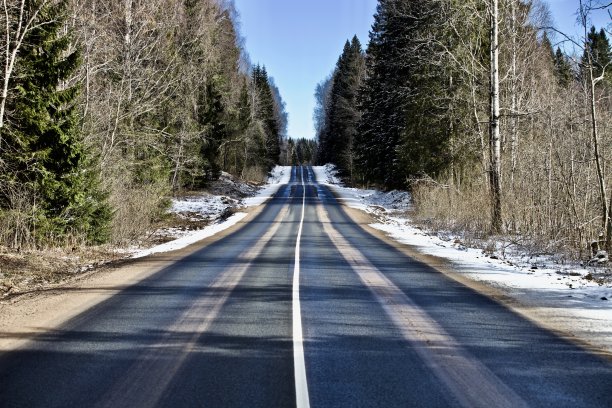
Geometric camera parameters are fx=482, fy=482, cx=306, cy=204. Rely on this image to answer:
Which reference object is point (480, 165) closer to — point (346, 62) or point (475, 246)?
point (475, 246)

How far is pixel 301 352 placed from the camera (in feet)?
16.2

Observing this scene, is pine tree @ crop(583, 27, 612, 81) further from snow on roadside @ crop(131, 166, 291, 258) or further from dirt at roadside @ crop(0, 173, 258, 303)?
snow on roadside @ crop(131, 166, 291, 258)

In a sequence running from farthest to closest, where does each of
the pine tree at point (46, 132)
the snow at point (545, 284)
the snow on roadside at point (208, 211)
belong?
1. the snow on roadside at point (208, 211)
2. the pine tree at point (46, 132)
3. the snow at point (545, 284)

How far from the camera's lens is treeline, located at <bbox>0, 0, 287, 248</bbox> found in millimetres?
11438

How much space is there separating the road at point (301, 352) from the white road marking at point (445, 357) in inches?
0.6

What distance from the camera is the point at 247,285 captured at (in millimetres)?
8383

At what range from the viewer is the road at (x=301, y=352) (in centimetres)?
391

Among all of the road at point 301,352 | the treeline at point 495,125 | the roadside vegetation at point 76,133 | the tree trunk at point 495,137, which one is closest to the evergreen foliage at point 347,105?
the treeline at point 495,125

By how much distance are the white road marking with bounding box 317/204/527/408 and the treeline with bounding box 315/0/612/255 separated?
20.8ft

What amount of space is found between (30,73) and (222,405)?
35.4 ft

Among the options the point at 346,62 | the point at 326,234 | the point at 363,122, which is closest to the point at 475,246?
the point at 326,234

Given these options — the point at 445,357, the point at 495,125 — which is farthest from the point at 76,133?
the point at 495,125

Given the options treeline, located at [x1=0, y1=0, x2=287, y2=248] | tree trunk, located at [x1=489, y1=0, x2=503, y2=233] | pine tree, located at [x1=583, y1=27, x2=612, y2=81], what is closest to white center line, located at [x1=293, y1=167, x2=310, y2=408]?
treeline, located at [x1=0, y1=0, x2=287, y2=248]

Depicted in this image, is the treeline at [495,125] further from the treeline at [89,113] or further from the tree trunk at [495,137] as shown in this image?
the treeline at [89,113]
